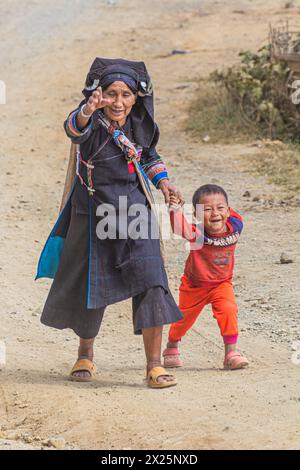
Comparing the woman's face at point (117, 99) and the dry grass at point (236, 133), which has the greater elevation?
the dry grass at point (236, 133)

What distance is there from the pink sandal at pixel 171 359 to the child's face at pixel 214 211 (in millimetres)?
701

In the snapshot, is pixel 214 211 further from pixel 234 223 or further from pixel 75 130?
pixel 75 130

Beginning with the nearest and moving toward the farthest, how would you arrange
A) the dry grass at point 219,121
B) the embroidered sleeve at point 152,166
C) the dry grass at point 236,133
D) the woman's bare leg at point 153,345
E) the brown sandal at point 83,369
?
the woman's bare leg at point 153,345
the embroidered sleeve at point 152,166
the brown sandal at point 83,369
the dry grass at point 236,133
the dry grass at point 219,121

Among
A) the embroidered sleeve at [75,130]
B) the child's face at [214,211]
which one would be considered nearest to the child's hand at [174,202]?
the child's face at [214,211]

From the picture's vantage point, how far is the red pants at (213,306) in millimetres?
4980

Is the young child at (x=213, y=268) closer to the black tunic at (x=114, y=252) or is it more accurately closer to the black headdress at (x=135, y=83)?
the black tunic at (x=114, y=252)

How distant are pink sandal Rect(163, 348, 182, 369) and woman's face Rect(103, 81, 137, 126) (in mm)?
1337

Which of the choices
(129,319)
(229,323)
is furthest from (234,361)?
(129,319)

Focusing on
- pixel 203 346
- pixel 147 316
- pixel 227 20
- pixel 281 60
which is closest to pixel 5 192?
pixel 281 60

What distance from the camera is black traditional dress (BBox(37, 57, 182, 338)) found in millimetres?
4578

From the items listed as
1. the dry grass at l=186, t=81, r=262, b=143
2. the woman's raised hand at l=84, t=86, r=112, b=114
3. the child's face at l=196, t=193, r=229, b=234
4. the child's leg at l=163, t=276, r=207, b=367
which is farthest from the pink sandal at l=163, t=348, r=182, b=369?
the dry grass at l=186, t=81, r=262, b=143

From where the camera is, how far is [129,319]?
243 inches
